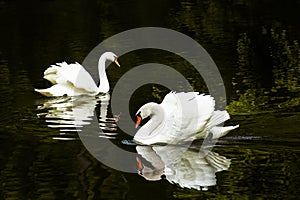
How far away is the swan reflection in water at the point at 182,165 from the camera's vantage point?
8.34 metres

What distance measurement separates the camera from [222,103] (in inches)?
473

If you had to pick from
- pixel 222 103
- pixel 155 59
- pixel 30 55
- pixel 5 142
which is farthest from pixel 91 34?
pixel 5 142

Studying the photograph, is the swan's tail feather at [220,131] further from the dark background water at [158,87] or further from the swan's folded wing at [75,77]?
the swan's folded wing at [75,77]

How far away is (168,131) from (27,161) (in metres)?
1.80

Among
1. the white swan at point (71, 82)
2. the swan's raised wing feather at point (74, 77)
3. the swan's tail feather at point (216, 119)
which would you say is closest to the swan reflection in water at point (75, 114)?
the white swan at point (71, 82)

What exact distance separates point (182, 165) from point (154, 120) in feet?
3.43

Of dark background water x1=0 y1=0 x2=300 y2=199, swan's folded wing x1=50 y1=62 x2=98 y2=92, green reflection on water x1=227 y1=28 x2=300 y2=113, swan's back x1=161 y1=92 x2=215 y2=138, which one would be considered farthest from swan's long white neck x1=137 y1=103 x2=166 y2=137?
→ swan's folded wing x1=50 y1=62 x2=98 y2=92

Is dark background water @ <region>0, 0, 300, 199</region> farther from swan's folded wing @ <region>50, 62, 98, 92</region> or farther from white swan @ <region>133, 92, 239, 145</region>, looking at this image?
swan's folded wing @ <region>50, 62, 98, 92</region>

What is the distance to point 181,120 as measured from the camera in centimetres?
950

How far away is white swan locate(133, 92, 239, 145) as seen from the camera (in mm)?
9500

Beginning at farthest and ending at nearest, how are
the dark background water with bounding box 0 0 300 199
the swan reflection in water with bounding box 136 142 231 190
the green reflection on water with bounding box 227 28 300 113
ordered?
1. the green reflection on water with bounding box 227 28 300 113
2. the swan reflection in water with bounding box 136 142 231 190
3. the dark background water with bounding box 0 0 300 199

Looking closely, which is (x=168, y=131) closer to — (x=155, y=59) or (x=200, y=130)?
(x=200, y=130)

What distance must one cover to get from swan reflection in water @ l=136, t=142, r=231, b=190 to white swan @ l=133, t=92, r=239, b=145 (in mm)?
158

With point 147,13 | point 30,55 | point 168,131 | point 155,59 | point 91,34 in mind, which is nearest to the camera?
point 168,131
